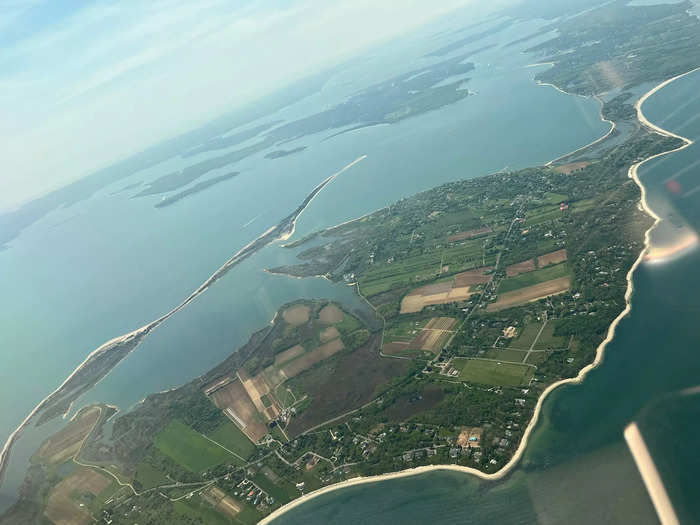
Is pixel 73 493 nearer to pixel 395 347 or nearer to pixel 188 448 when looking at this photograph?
pixel 188 448

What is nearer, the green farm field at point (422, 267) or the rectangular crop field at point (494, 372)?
the rectangular crop field at point (494, 372)

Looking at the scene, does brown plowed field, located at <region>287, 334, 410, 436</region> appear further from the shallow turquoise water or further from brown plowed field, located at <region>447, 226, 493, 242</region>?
brown plowed field, located at <region>447, 226, 493, 242</region>

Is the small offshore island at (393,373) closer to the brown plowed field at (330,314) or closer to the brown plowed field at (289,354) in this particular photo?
the brown plowed field at (289,354)

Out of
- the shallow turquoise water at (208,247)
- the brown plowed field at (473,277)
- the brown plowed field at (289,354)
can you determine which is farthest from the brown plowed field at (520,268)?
the brown plowed field at (289,354)

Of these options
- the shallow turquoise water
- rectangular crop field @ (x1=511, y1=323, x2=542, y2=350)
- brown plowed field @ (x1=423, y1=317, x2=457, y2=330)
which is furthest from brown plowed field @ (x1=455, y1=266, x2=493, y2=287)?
the shallow turquoise water

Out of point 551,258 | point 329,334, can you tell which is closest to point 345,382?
point 329,334

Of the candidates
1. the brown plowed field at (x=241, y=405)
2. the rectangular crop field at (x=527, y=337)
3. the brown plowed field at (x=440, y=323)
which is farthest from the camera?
the brown plowed field at (x=440, y=323)

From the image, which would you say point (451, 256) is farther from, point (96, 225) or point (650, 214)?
point (96, 225)
